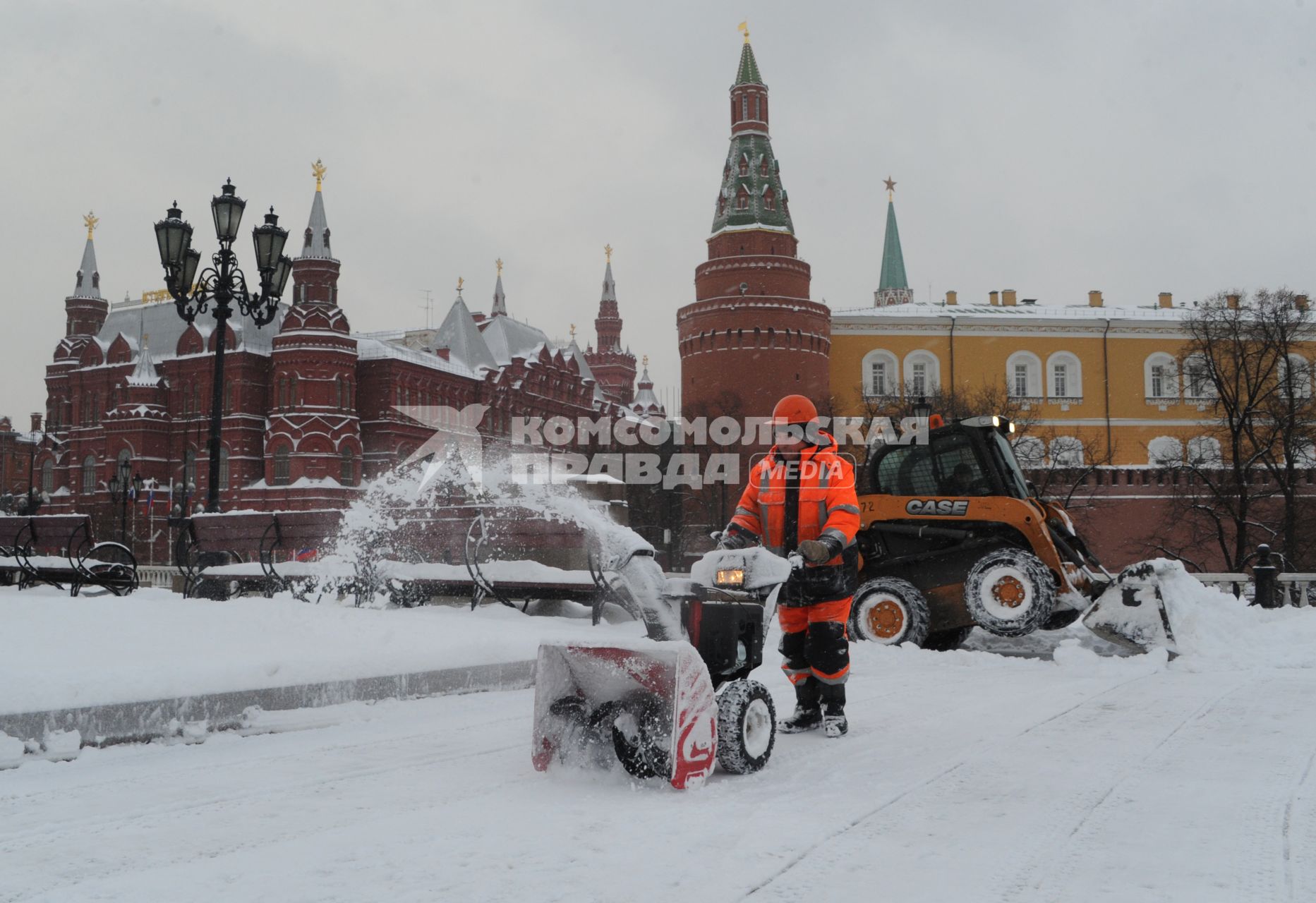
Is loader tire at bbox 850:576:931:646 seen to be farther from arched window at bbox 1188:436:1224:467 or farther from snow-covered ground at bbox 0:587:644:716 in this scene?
arched window at bbox 1188:436:1224:467

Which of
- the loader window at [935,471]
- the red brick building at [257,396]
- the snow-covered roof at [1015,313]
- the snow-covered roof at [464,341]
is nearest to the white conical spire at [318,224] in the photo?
the red brick building at [257,396]

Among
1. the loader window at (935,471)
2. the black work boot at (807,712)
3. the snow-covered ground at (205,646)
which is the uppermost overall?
the loader window at (935,471)

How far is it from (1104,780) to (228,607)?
5.40m

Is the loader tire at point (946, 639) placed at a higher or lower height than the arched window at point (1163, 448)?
lower

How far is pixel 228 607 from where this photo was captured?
7344 mm

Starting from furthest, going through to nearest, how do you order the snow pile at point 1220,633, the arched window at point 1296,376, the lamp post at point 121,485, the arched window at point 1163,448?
the arched window at point 1163,448, the lamp post at point 121,485, the arched window at point 1296,376, the snow pile at point 1220,633

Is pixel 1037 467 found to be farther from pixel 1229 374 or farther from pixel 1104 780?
pixel 1104 780

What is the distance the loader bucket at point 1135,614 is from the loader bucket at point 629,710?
6670 mm

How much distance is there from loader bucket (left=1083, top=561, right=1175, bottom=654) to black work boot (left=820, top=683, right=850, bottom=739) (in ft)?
17.6

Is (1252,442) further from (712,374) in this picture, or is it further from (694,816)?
(694,816)

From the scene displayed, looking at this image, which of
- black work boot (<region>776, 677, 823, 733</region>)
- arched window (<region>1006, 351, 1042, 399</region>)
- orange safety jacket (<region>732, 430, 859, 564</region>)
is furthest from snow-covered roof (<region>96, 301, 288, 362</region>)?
black work boot (<region>776, 677, 823, 733</region>)

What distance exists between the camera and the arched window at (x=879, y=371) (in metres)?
61.9

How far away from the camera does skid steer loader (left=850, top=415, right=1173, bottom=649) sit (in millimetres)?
9953

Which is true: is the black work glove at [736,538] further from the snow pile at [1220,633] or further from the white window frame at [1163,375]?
the white window frame at [1163,375]
